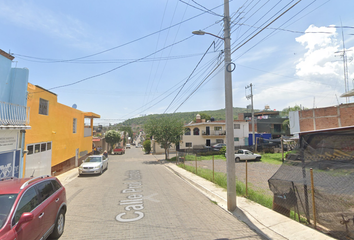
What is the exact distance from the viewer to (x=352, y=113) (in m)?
21.4

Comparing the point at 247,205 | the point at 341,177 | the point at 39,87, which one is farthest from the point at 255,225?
the point at 39,87

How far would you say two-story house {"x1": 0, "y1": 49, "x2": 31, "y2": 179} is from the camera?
28.5 ft

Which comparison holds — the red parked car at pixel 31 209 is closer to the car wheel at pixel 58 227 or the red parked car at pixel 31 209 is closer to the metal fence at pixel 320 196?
the car wheel at pixel 58 227

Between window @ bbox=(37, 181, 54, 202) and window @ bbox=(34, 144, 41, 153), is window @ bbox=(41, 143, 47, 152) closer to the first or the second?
window @ bbox=(34, 144, 41, 153)

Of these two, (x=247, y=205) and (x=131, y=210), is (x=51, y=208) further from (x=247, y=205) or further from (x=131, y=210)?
(x=247, y=205)

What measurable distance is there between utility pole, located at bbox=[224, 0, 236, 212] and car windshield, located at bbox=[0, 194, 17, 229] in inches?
223

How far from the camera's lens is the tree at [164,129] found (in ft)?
95.9

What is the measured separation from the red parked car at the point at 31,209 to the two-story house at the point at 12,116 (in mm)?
5337

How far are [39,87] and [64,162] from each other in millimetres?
7488

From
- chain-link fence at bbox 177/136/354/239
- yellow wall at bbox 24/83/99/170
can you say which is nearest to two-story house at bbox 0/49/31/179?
yellow wall at bbox 24/83/99/170

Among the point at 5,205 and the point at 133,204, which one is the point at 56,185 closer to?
the point at 5,205

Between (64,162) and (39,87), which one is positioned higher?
(39,87)

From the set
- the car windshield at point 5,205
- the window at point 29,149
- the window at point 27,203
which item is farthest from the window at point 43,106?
the car windshield at point 5,205

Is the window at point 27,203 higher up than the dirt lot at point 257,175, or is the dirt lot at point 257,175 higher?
the window at point 27,203
